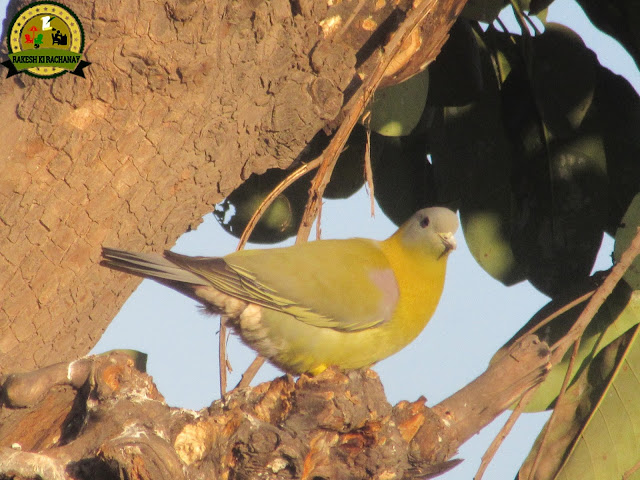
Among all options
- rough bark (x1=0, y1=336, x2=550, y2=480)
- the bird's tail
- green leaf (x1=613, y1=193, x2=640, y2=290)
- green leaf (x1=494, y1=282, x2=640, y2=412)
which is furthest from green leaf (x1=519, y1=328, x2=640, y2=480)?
the bird's tail

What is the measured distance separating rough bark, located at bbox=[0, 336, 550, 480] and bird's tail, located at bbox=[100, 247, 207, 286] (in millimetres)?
403

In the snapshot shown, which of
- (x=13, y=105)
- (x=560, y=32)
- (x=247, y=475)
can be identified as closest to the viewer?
(x=247, y=475)

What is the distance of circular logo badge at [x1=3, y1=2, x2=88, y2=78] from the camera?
2076 millimetres

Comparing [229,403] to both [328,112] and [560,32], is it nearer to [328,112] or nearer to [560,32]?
[328,112]

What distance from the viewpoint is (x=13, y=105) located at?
2111 mm

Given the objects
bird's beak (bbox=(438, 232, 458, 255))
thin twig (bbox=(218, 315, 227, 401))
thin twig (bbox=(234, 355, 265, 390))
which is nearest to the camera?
thin twig (bbox=(218, 315, 227, 401))

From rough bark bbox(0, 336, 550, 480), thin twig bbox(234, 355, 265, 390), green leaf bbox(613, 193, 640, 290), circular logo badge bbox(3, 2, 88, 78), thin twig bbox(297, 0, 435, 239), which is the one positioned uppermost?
circular logo badge bbox(3, 2, 88, 78)

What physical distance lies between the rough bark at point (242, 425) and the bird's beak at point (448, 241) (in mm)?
817

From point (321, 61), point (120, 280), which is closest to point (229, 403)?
point (120, 280)

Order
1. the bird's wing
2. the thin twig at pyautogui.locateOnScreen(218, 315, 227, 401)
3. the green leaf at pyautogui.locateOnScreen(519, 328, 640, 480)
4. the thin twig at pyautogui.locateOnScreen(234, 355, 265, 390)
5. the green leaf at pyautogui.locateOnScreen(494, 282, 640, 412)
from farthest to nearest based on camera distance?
1. the green leaf at pyautogui.locateOnScreen(494, 282, 640, 412)
2. the green leaf at pyautogui.locateOnScreen(519, 328, 640, 480)
3. the bird's wing
4. the thin twig at pyautogui.locateOnScreen(234, 355, 265, 390)
5. the thin twig at pyautogui.locateOnScreen(218, 315, 227, 401)

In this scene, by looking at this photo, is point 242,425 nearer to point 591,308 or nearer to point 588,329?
point 591,308

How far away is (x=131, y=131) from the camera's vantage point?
2.20 meters

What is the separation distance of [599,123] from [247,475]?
7.64 feet

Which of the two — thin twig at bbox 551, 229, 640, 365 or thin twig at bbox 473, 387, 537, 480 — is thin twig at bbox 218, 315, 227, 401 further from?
thin twig at bbox 551, 229, 640, 365
